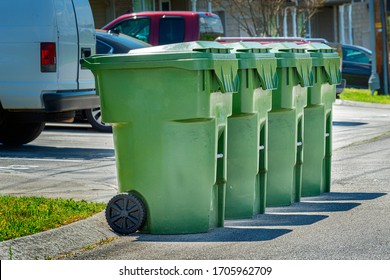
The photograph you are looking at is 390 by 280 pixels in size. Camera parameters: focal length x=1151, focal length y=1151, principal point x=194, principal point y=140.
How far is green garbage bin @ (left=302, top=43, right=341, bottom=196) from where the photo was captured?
442 inches

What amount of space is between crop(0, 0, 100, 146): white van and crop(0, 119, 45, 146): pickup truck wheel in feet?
2.92

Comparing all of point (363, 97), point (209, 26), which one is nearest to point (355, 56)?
point (363, 97)

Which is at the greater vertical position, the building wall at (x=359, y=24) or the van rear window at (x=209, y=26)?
the van rear window at (x=209, y=26)

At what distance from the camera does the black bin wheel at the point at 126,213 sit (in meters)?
8.71

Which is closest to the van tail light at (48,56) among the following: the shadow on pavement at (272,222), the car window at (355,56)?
the shadow on pavement at (272,222)

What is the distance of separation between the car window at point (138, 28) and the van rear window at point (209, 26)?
111cm

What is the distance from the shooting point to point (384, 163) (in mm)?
13844

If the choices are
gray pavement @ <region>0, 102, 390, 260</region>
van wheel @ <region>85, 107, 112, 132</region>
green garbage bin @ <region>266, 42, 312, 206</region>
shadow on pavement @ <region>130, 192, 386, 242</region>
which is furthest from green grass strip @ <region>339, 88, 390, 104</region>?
green garbage bin @ <region>266, 42, 312, 206</region>

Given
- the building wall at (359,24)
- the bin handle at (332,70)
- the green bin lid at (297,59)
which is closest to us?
the green bin lid at (297,59)

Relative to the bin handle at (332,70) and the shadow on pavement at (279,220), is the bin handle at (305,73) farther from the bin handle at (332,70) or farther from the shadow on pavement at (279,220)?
the shadow on pavement at (279,220)

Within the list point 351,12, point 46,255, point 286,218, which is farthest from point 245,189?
point 351,12

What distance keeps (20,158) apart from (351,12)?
38.0m

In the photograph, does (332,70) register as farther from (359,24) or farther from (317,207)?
(359,24)

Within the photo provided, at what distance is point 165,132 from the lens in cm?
865
